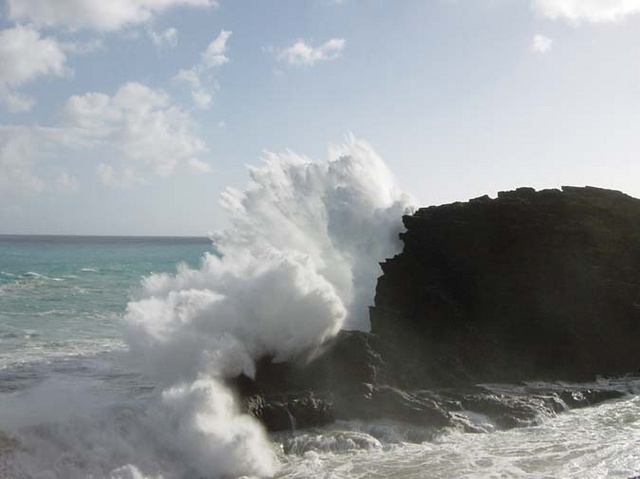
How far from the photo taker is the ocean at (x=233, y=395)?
396 inches

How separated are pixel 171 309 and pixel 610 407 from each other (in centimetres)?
961

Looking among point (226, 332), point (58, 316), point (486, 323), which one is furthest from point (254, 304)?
point (58, 316)

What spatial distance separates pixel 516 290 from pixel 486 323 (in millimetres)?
1405

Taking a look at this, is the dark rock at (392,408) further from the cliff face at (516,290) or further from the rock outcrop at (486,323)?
the cliff face at (516,290)

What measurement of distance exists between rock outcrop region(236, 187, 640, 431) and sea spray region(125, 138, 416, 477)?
0.69 meters

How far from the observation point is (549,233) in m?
17.8

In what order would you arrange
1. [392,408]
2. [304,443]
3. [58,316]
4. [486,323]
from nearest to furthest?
[304,443] < [392,408] < [486,323] < [58,316]

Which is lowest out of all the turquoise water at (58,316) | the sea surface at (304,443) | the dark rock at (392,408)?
the sea surface at (304,443)

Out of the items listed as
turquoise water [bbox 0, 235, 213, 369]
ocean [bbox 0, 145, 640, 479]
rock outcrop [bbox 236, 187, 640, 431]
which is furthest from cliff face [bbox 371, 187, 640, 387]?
turquoise water [bbox 0, 235, 213, 369]

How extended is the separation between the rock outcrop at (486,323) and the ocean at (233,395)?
49 cm

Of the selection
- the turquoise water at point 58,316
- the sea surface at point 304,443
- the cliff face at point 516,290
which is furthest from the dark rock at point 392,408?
the turquoise water at point 58,316

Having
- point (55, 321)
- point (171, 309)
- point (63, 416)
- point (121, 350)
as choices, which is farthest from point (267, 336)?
point (55, 321)

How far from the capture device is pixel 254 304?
47.5 feet

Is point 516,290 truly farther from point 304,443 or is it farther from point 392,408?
point 304,443
